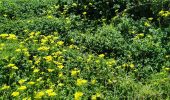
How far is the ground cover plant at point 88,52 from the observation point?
19.9ft

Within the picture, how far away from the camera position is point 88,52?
762 cm

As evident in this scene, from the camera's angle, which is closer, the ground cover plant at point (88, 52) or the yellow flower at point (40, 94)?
the yellow flower at point (40, 94)

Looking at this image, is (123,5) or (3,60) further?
(123,5)

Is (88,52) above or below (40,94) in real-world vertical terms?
below

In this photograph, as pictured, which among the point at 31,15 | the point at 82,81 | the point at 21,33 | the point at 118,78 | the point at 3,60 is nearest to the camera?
the point at 82,81

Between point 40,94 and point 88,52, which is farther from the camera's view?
point 88,52

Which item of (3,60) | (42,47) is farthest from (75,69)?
(3,60)

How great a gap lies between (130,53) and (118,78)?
91 cm

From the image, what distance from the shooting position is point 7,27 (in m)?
8.91

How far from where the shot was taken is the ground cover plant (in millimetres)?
6062

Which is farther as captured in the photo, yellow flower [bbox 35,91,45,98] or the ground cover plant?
the ground cover plant

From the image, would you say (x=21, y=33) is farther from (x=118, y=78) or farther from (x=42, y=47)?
(x=118, y=78)

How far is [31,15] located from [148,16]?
3.10 metres

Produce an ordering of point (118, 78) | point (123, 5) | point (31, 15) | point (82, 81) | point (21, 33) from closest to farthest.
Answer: point (82, 81) < point (118, 78) < point (21, 33) < point (123, 5) < point (31, 15)
